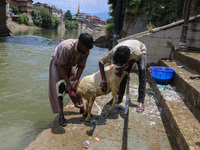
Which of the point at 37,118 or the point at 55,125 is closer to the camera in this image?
the point at 55,125

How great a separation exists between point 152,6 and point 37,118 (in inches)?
468

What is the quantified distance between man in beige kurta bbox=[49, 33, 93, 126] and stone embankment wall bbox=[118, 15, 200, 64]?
3766 mm

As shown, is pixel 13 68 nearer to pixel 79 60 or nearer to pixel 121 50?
pixel 79 60

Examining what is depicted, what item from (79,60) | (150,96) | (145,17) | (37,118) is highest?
(145,17)

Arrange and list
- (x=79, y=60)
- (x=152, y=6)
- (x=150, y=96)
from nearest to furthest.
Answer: (x=79, y=60), (x=150, y=96), (x=152, y=6)

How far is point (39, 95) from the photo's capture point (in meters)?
6.08

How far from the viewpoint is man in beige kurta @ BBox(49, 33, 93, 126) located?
9.51 feet

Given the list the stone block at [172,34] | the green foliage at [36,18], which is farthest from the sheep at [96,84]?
the green foliage at [36,18]

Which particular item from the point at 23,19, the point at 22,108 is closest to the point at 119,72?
the point at 22,108

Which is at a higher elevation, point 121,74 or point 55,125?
point 121,74

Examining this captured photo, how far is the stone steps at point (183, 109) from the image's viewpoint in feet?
6.66

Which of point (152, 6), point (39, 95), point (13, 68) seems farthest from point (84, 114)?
point (152, 6)

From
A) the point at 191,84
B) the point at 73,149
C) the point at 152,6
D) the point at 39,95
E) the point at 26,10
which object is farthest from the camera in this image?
the point at 26,10

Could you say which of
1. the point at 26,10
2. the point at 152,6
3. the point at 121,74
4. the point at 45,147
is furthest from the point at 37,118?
the point at 26,10
